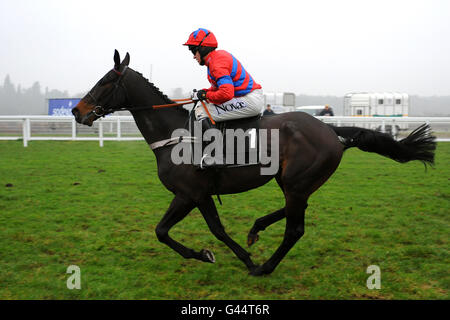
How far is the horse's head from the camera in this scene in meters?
4.08

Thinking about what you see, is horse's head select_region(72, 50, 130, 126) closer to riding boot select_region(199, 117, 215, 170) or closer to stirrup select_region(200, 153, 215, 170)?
riding boot select_region(199, 117, 215, 170)

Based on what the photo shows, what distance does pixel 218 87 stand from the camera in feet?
12.7

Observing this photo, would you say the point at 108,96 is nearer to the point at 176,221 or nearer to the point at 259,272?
the point at 176,221

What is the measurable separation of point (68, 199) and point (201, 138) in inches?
167

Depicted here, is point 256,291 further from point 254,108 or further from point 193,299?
point 254,108

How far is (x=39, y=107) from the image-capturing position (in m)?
91.7

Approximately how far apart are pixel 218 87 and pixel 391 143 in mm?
2015
